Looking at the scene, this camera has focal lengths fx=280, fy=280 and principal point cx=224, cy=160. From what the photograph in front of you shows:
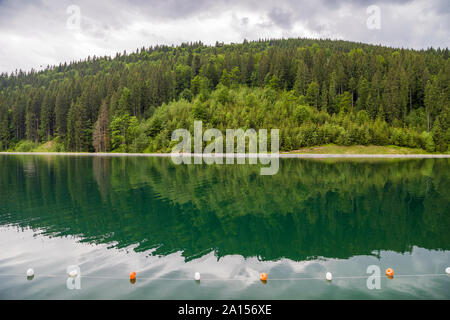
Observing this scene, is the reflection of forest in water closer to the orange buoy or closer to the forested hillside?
the orange buoy

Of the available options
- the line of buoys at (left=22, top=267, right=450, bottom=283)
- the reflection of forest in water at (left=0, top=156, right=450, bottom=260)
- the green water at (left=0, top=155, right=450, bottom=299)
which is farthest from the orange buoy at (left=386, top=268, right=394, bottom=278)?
the reflection of forest in water at (left=0, top=156, right=450, bottom=260)

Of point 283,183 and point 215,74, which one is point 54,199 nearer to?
point 283,183

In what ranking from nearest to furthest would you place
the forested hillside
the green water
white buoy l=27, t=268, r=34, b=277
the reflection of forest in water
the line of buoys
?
the green water < the line of buoys < white buoy l=27, t=268, r=34, b=277 < the reflection of forest in water < the forested hillside

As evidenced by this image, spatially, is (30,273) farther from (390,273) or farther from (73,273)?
(390,273)

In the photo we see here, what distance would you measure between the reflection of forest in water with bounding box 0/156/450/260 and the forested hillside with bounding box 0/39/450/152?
65937 millimetres

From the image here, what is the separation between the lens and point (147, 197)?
26391mm

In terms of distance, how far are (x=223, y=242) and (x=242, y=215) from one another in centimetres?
535

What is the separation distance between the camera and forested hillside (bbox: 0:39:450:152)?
315ft

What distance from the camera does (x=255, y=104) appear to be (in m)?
111

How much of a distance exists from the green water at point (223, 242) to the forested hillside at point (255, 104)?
236ft

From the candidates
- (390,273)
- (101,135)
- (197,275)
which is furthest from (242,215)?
(101,135)

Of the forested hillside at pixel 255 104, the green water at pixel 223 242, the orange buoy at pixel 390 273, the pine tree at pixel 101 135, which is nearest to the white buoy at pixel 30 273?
the green water at pixel 223 242
